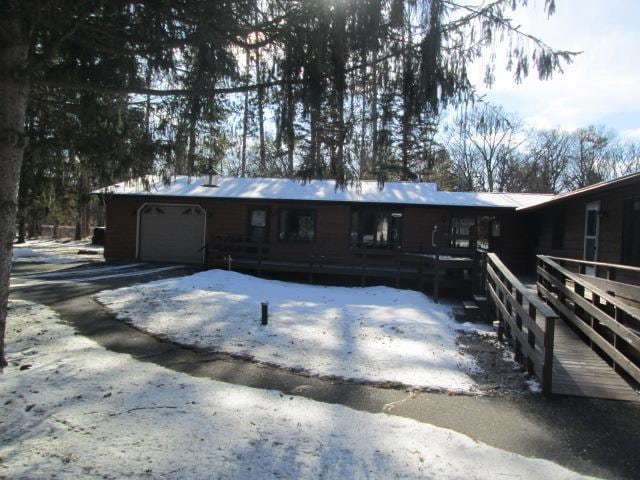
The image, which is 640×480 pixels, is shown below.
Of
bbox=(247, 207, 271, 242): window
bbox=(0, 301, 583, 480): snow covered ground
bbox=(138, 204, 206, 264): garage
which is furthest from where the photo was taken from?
bbox=(138, 204, 206, 264): garage

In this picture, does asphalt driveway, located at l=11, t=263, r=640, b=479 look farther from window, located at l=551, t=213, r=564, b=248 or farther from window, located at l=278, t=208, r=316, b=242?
window, located at l=278, t=208, r=316, b=242

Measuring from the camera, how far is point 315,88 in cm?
414

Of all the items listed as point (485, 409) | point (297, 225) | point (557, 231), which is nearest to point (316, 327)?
point (485, 409)

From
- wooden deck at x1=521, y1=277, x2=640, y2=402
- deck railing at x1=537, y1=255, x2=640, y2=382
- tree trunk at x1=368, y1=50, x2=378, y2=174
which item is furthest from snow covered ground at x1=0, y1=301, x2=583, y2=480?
deck railing at x1=537, y1=255, x2=640, y2=382

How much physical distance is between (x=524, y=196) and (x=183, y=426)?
17140 mm

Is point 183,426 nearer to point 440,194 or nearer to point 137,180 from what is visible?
point 137,180

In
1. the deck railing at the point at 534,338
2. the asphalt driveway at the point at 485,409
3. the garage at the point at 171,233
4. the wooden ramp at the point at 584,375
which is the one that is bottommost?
the asphalt driveway at the point at 485,409

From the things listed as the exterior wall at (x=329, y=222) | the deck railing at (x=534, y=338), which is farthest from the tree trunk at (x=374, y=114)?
the exterior wall at (x=329, y=222)

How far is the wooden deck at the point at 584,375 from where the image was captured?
490 cm

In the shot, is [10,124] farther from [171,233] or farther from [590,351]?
[171,233]

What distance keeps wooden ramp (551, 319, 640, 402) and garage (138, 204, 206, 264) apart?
13.6 metres

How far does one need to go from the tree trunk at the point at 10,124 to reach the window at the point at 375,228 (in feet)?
41.3

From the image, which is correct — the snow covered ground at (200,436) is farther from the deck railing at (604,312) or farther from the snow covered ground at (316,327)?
the deck railing at (604,312)

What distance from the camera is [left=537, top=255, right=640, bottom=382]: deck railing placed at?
201 inches
